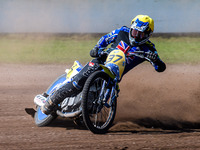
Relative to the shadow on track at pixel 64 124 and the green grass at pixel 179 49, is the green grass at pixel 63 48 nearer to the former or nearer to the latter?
the green grass at pixel 179 49

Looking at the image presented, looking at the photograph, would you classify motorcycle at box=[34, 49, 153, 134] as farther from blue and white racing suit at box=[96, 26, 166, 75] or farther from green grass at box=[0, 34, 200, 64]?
green grass at box=[0, 34, 200, 64]

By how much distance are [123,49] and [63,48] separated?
1117cm

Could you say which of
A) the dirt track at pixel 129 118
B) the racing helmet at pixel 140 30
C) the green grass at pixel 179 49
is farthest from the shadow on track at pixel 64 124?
the green grass at pixel 179 49

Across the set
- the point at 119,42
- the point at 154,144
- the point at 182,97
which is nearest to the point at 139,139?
the point at 154,144

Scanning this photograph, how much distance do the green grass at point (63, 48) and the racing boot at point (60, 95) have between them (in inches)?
330

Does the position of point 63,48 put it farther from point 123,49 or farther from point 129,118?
point 123,49

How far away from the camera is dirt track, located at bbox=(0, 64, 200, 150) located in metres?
4.49

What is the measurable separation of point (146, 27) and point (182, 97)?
302 centimetres

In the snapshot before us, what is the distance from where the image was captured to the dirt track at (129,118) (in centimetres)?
449

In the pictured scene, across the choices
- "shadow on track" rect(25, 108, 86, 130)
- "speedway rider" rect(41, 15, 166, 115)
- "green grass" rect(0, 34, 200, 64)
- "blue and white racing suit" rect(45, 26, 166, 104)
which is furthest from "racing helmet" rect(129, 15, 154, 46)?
"green grass" rect(0, 34, 200, 64)

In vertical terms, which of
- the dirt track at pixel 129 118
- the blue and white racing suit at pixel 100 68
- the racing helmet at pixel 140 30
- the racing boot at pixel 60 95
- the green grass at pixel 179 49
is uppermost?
the racing helmet at pixel 140 30

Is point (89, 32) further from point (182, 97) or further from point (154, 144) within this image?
point (154, 144)

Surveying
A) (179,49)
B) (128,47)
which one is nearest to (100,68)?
(128,47)

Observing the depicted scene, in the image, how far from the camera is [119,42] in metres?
5.47
